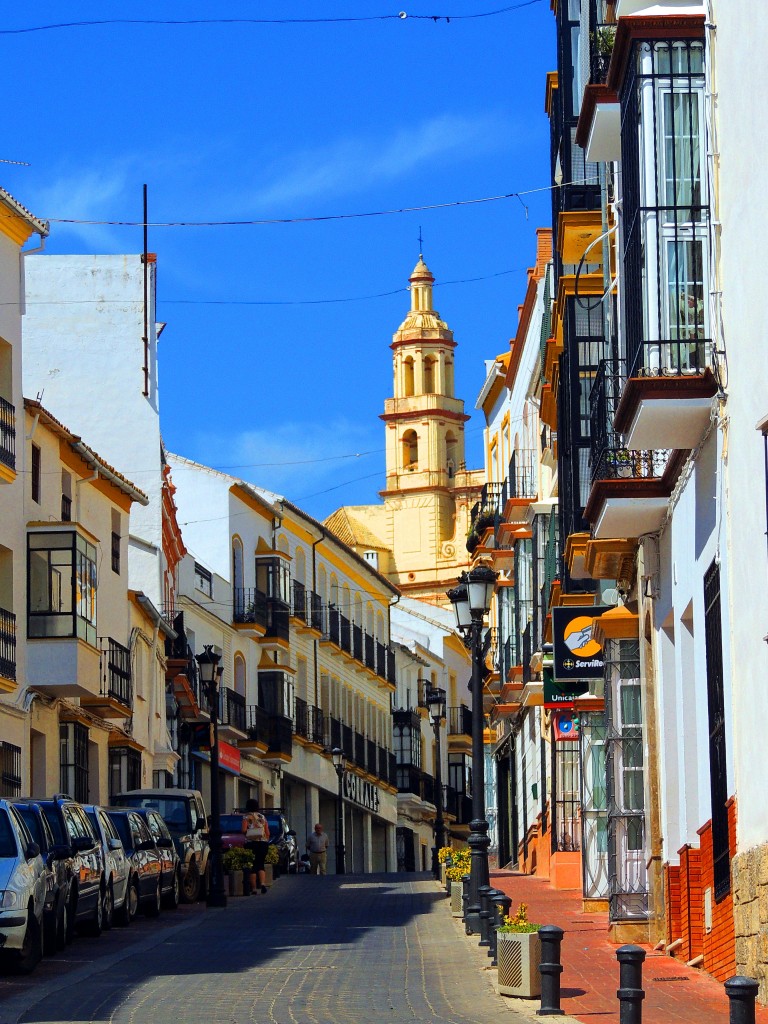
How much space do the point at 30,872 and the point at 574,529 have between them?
8.96 m

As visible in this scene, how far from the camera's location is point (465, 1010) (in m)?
14.8

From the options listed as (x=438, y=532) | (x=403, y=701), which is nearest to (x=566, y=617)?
(x=403, y=701)

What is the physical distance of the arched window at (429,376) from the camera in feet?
371

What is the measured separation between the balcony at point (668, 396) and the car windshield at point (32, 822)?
770cm

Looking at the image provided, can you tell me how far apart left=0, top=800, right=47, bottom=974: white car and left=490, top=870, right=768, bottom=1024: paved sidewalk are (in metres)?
4.79

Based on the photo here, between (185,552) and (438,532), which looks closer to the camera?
(185,552)

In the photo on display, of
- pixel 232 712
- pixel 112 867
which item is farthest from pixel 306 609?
pixel 112 867

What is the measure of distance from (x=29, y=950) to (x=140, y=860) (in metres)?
8.70

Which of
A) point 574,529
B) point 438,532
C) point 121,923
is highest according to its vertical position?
point 438,532

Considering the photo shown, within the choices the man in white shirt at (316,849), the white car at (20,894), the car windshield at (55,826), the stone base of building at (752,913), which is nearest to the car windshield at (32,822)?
the car windshield at (55,826)

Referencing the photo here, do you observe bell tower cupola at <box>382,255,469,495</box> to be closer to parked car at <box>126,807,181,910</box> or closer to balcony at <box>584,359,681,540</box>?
parked car at <box>126,807,181,910</box>

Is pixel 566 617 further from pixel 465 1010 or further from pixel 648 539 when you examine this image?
pixel 465 1010

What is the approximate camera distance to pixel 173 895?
28828 millimetres

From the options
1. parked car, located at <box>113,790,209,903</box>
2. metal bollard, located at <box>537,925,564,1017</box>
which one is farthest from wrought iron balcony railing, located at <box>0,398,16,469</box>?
metal bollard, located at <box>537,925,564,1017</box>
